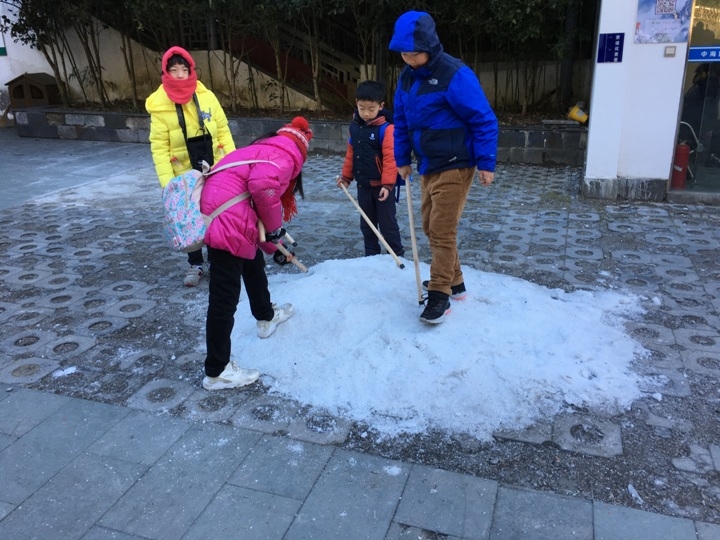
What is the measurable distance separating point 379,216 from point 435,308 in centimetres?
131

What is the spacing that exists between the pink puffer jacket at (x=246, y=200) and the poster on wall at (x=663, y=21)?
16.4 ft

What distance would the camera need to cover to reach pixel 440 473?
8.67 ft

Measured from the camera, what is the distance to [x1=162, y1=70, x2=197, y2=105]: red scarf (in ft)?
13.9

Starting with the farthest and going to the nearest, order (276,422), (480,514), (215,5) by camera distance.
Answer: (215,5) < (276,422) < (480,514)

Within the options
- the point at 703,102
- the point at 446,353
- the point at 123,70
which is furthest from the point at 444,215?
the point at 123,70

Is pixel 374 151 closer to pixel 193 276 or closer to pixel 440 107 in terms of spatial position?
pixel 440 107

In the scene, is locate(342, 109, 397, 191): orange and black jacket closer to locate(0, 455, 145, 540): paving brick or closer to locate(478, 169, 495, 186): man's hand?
locate(478, 169, 495, 186): man's hand

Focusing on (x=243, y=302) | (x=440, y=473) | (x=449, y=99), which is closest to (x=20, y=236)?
(x=243, y=302)

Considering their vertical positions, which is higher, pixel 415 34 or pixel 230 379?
pixel 415 34

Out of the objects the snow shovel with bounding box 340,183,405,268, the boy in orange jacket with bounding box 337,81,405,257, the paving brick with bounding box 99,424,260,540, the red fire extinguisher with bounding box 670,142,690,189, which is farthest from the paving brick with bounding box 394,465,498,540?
the red fire extinguisher with bounding box 670,142,690,189

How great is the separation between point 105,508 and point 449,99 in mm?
2657

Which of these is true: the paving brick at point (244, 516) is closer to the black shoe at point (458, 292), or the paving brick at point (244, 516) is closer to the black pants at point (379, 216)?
the black shoe at point (458, 292)

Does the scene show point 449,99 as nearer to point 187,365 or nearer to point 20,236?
point 187,365

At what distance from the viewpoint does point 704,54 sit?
248 inches
